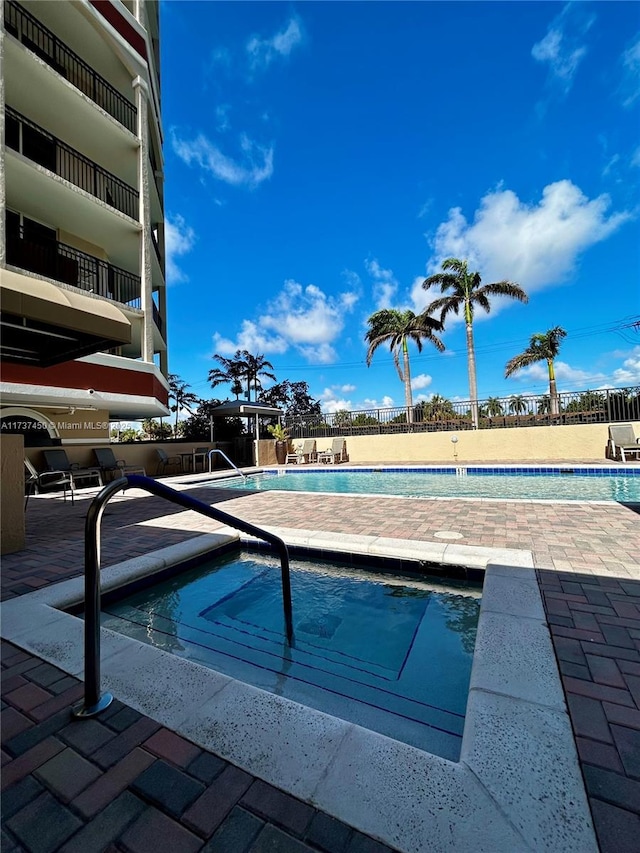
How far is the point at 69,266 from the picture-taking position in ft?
32.0

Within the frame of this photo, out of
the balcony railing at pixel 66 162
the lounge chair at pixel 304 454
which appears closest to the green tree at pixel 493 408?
the lounge chair at pixel 304 454

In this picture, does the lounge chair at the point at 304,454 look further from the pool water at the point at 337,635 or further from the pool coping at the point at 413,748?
the pool coping at the point at 413,748

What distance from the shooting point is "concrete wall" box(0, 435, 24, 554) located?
430cm

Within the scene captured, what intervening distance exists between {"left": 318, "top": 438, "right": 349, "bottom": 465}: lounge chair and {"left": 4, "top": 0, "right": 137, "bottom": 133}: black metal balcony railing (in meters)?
13.6

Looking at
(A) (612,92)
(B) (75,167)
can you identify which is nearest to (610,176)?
(A) (612,92)

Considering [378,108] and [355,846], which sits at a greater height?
[378,108]

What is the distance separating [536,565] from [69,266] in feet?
39.1

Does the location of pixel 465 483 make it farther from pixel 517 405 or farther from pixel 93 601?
pixel 93 601

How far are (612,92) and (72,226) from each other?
18.3m

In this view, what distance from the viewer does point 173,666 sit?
208 centimetres

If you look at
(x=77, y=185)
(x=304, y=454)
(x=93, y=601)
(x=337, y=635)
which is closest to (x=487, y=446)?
(x=304, y=454)

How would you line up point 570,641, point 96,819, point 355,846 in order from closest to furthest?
point 355,846 → point 96,819 → point 570,641

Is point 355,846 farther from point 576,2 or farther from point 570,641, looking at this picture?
point 576,2

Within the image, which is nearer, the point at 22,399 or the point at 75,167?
the point at 22,399
